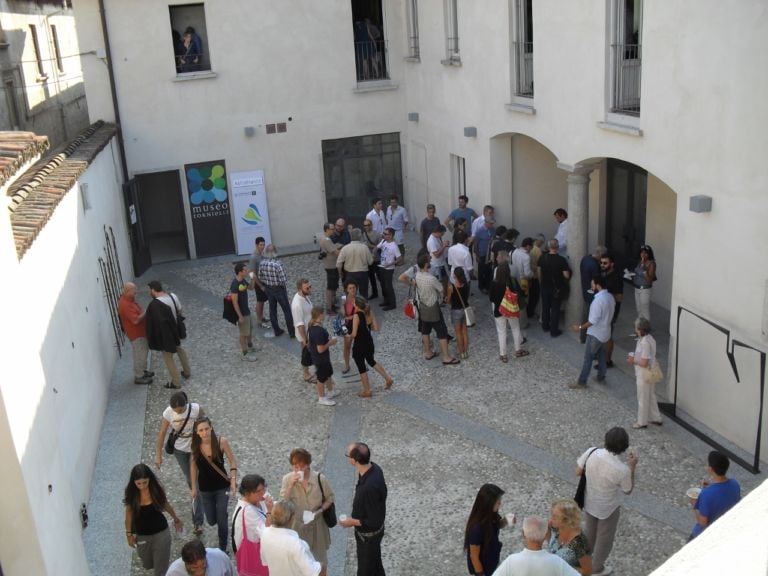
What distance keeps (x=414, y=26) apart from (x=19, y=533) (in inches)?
607

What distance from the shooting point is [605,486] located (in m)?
7.38

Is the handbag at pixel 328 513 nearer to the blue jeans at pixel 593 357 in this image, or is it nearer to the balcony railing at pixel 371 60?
the blue jeans at pixel 593 357

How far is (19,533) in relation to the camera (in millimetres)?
6133

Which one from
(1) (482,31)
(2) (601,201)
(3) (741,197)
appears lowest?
(2) (601,201)

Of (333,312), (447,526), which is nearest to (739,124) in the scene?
(447,526)

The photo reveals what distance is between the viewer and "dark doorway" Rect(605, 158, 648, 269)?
15.0 m

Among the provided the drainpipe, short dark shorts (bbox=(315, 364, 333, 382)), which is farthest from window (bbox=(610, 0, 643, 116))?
the drainpipe

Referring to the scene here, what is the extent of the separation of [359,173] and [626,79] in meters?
9.24

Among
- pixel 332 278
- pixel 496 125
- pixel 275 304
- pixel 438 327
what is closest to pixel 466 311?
pixel 438 327

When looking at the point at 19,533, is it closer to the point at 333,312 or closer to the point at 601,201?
the point at 333,312

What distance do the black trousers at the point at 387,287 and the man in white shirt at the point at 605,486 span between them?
7.87 m

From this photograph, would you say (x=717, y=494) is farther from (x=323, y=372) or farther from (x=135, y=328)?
(x=135, y=328)

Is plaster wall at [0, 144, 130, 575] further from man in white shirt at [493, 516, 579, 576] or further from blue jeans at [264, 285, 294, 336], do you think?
man in white shirt at [493, 516, 579, 576]

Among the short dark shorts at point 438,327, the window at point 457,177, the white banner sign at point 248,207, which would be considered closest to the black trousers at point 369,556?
the short dark shorts at point 438,327
